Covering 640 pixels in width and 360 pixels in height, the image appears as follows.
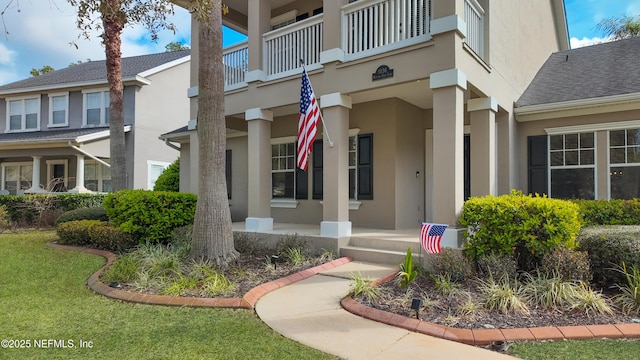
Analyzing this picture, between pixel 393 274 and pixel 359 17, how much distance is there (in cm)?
526

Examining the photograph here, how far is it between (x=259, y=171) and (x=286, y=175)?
2305mm

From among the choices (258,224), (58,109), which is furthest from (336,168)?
(58,109)

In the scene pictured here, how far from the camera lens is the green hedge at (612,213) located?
723 cm

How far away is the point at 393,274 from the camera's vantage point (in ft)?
20.4

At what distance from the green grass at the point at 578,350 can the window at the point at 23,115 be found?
23.3 metres

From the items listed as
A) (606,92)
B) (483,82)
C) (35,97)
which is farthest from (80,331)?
(35,97)

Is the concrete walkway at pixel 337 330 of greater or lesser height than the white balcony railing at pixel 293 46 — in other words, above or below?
below

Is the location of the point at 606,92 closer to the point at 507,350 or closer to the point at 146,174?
the point at 507,350

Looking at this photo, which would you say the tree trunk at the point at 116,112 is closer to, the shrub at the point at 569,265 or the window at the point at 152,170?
the window at the point at 152,170

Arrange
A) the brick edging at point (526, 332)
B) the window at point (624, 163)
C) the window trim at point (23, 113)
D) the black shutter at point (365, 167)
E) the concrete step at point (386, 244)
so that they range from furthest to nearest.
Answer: the window trim at point (23, 113), the black shutter at point (365, 167), the window at point (624, 163), the concrete step at point (386, 244), the brick edging at point (526, 332)

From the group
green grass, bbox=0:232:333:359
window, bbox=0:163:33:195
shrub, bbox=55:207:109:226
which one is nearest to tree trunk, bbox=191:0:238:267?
green grass, bbox=0:232:333:359

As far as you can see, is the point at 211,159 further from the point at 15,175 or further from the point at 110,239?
the point at 15,175

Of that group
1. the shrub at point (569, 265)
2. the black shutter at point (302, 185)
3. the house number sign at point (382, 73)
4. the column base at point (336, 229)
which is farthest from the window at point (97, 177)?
the shrub at point (569, 265)

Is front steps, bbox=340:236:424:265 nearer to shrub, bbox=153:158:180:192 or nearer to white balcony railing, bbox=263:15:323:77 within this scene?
white balcony railing, bbox=263:15:323:77
